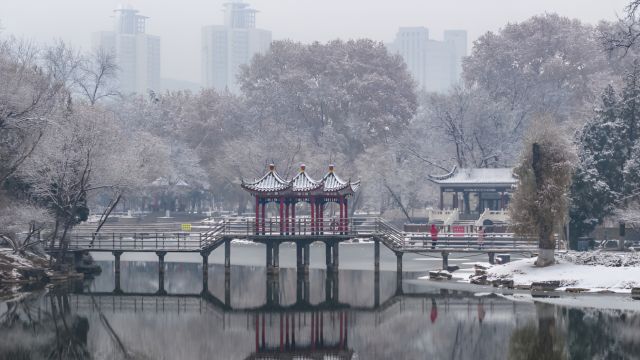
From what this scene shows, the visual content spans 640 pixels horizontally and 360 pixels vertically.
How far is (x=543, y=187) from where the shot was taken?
184ft

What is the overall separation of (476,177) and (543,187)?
111 ft

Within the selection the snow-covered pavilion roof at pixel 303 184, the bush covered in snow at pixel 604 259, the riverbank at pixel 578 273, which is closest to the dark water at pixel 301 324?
the riverbank at pixel 578 273

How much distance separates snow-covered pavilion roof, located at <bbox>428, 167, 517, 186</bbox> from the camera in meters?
88.8

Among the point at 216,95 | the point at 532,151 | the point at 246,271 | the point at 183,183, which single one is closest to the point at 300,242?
the point at 246,271

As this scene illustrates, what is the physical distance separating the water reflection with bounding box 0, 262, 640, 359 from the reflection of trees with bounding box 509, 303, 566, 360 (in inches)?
1.6

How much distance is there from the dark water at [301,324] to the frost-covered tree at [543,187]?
5.91 m

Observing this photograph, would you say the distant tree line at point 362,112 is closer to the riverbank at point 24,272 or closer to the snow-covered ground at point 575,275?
the riverbank at point 24,272

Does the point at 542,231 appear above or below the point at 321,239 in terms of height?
above

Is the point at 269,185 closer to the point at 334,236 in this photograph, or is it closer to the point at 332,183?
the point at 332,183

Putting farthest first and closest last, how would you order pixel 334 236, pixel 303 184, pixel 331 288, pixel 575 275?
pixel 303 184, pixel 334 236, pixel 331 288, pixel 575 275

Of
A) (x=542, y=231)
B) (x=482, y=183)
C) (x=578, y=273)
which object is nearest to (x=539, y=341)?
(x=578, y=273)

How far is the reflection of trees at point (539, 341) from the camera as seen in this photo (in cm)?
3675

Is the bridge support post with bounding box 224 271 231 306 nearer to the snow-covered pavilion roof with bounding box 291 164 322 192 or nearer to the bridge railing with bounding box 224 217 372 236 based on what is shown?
the bridge railing with bounding box 224 217 372 236

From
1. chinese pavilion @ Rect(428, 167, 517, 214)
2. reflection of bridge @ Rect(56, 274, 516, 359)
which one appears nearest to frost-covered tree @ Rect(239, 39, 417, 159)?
chinese pavilion @ Rect(428, 167, 517, 214)
